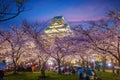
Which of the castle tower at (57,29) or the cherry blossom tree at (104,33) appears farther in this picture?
the castle tower at (57,29)

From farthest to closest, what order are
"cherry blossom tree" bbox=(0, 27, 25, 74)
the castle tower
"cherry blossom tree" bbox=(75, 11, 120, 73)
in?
the castle tower < "cherry blossom tree" bbox=(0, 27, 25, 74) < "cherry blossom tree" bbox=(75, 11, 120, 73)

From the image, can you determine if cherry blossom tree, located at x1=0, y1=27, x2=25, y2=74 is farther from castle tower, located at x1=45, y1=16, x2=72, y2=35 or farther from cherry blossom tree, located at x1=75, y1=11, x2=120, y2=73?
cherry blossom tree, located at x1=75, y1=11, x2=120, y2=73

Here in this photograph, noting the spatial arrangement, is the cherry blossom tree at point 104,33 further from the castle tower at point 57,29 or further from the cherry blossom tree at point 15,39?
the cherry blossom tree at point 15,39

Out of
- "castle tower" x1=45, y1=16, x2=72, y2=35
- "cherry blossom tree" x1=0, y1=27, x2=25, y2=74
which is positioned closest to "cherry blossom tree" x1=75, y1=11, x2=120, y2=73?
"castle tower" x1=45, y1=16, x2=72, y2=35

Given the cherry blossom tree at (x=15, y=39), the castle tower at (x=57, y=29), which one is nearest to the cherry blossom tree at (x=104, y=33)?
the castle tower at (x=57, y=29)

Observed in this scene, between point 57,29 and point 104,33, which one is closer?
point 104,33

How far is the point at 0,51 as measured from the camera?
48031mm

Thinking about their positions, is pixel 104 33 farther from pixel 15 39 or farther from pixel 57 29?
pixel 57 29

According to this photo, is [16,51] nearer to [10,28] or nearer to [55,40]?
[10,28]

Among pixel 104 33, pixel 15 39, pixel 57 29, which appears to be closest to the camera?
pixel 104 33

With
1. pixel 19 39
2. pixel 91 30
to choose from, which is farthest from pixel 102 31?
pixel 19 39

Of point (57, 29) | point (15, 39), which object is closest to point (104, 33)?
point (15, 39)

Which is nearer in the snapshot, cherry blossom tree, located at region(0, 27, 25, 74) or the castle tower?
cherry blossom tree, located at region(0, 27, 25, 74)

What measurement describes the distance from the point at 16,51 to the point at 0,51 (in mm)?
9168
